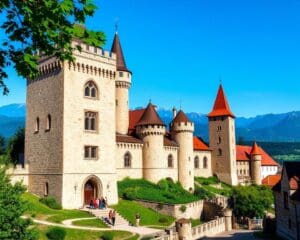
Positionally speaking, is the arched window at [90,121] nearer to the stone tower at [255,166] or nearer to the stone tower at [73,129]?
the stone tower at [73,129]

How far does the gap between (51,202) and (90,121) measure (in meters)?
9.31

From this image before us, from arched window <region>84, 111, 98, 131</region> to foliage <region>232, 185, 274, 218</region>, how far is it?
22.5m

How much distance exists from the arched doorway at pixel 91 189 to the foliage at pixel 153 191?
5129 mm

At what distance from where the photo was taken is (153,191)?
160 ft

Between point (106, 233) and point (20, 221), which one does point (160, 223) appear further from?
point (20, 221)

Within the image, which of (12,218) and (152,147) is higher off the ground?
(152,147)

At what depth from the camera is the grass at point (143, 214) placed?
40.6 metres

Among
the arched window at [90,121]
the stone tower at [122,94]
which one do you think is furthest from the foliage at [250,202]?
the arched window at [90,121]

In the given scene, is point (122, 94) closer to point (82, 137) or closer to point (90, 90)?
point (90, 90)

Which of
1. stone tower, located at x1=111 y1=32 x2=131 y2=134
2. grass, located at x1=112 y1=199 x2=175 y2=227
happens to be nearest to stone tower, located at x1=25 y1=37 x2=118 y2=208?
grass, located at x1=112 y1=199 x2=175 y2=227

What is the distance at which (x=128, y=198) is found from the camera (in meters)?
46.5

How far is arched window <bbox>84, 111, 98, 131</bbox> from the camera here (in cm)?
4189

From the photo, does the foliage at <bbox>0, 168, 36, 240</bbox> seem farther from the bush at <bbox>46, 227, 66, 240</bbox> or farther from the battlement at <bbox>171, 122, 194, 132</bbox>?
the battlement at <bbox>171, 122, 194, 132</bbox>

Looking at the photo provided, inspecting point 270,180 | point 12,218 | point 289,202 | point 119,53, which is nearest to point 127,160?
point 119,53
